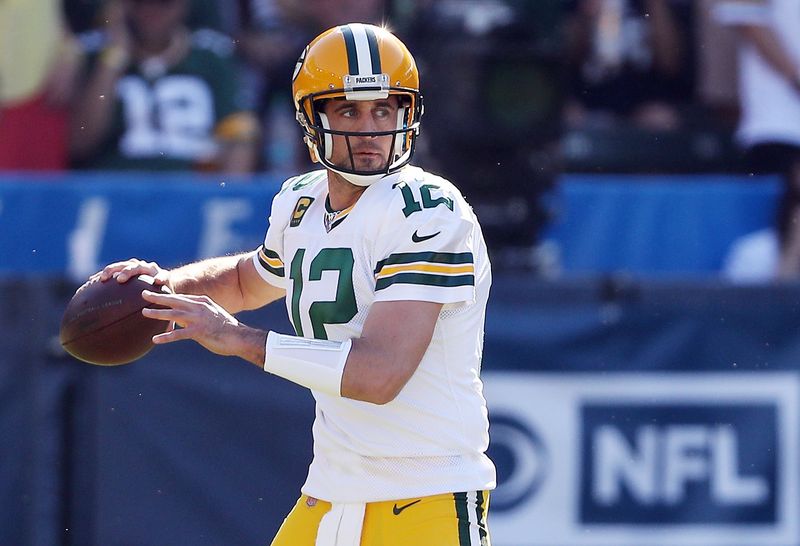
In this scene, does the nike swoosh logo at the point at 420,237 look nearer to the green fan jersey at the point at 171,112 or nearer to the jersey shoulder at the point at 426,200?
the jersey shoulder at the point at 426,200

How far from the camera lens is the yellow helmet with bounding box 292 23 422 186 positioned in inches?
173

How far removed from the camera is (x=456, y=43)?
7398 mm

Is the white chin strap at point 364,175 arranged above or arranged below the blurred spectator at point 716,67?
below

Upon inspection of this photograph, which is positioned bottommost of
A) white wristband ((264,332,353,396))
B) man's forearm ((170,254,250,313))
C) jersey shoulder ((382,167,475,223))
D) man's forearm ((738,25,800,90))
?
white wristband ((264,332,353,396))

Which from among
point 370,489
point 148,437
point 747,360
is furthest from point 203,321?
point 747,360

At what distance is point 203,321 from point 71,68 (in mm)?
→ 4725

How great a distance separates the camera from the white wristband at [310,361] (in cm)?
404

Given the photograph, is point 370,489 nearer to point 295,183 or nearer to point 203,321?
point 203,321

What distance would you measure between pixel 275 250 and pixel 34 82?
4.05m

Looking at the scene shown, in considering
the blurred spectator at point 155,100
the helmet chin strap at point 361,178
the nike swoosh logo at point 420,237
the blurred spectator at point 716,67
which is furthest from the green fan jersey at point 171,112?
Result: the nike swoosh logo at point 420,237

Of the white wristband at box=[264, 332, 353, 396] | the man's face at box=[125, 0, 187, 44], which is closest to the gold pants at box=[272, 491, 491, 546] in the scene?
the white wristband at box=[264, 332, 353, 396]

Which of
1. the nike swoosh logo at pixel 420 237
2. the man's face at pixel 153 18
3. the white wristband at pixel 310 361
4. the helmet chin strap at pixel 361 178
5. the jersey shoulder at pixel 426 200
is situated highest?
the man's face at pixel 153 18

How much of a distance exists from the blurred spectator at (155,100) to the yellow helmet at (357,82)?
386cm

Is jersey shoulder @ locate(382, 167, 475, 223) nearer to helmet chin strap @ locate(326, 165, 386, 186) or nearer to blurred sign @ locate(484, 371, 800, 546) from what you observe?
helmet chin strap @ locate(326, 165, 386, 186)
